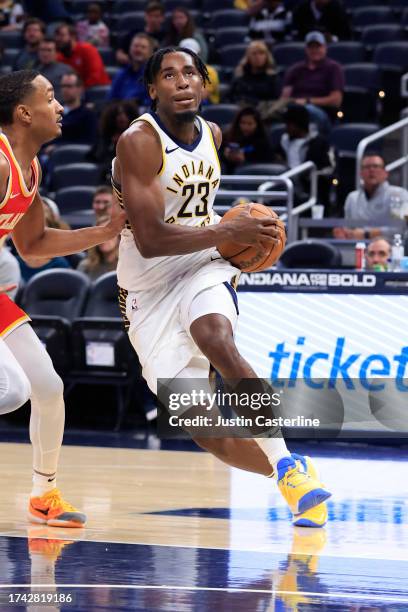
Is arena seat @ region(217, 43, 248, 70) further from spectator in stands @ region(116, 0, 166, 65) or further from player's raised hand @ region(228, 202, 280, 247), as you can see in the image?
player's raised hand @ region(228, 202, 280, 247)

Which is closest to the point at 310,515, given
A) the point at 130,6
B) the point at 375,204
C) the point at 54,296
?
the point at 54,296

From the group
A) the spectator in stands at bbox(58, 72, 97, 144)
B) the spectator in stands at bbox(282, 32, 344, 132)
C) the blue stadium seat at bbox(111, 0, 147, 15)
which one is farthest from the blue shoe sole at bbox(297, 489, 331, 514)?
the blue stadium seat at bbox(111, 0, 147, 15)

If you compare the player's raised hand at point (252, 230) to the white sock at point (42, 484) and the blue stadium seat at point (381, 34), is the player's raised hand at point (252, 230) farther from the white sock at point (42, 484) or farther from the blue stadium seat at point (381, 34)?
the blue stadium seat at point (381, 34)

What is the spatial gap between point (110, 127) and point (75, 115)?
1.27 meters

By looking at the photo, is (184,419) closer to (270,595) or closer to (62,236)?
(62,236)

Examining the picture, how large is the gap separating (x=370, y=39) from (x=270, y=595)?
11.0 m

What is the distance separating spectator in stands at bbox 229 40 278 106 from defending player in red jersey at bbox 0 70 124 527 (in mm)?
7697

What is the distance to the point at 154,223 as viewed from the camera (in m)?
5.24

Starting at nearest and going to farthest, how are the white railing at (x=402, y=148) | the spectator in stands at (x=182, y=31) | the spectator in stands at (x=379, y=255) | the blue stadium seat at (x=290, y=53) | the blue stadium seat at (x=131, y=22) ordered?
the spectator in stands at (x=379, y=255) < the white railing at (x=402, y=148) < the spectator in stands at (x=182, y=31) < the blue stadium seat at (x=290, y=53) < the blue stadium seat at (x=131, y=22)

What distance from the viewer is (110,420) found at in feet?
31.9

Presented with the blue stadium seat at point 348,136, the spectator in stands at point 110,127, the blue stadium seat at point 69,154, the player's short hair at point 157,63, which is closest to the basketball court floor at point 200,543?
the player's short hair at point 157,63

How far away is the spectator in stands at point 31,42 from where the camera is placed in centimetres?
1476

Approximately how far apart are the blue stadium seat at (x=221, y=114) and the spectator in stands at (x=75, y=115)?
4.55 feet

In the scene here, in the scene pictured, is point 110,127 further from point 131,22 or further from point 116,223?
point 116,223
